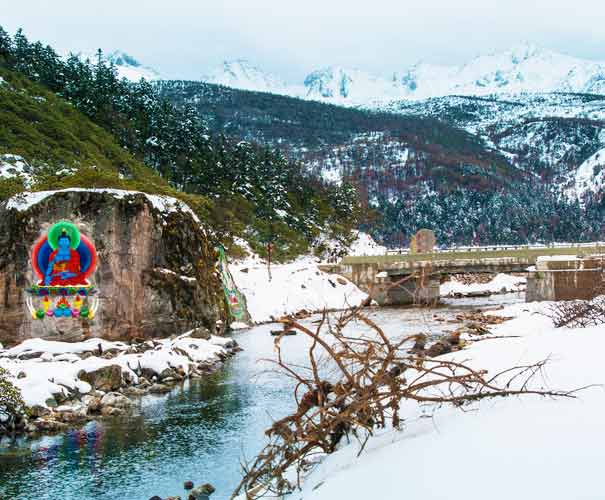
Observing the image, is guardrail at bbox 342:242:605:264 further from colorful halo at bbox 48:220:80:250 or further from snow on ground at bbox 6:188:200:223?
colorful halo at bbox 48:220:80:250

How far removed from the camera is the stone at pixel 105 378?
19.2 m

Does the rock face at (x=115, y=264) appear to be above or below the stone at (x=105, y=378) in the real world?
above

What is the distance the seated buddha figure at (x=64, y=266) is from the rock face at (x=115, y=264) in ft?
2.19

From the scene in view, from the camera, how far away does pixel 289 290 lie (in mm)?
46375

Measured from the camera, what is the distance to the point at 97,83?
3585 inches

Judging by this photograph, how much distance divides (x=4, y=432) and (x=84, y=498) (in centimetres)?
545

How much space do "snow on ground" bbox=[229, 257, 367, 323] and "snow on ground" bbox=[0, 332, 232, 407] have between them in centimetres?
1486

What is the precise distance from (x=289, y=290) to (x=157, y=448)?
106 feet

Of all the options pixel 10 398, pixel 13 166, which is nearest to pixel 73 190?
pixel 10 398

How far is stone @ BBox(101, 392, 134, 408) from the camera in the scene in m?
17.8

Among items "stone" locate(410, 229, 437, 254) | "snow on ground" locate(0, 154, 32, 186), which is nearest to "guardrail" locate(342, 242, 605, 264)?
"stone" locate(410, 229, 437, 254)

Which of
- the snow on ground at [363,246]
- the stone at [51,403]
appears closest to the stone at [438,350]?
the stone at [51,403]

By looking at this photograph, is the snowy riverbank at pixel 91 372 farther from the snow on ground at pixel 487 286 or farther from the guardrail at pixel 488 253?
the snow on ground at pixel 487 286

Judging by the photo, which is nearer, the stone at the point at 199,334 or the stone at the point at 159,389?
the stone at the point at 159,389
